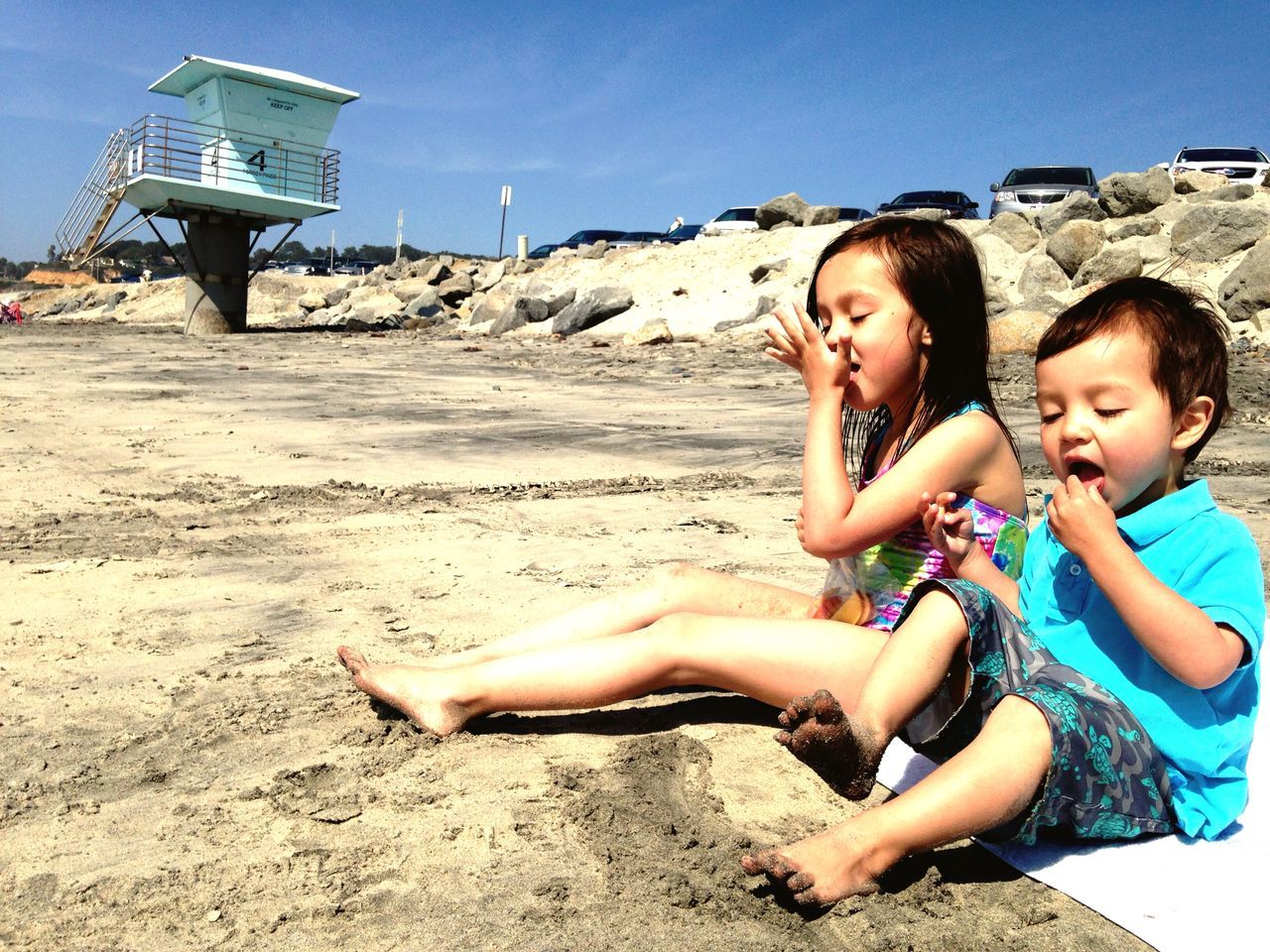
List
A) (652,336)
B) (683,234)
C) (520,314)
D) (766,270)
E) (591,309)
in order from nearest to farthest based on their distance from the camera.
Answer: (652,336), (591,309), (766,270), (520,314), (683,234)

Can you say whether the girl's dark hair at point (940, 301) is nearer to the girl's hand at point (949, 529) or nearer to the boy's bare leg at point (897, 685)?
the girl's hand at point (949, 529)

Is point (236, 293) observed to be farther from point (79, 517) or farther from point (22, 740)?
point (22, 740)

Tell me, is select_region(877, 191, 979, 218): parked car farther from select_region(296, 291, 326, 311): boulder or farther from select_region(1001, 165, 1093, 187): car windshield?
select_region(296, 291, 326, 311): boulder

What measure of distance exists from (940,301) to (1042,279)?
1330cm

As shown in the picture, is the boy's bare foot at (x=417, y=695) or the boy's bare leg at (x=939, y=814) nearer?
the boy's bare leg at (x=939, y=814)

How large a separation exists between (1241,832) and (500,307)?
1864 cm

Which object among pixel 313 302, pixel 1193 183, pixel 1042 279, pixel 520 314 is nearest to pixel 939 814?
pixel 1042 279

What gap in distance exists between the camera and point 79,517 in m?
4.80

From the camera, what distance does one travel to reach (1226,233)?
14.2 meters

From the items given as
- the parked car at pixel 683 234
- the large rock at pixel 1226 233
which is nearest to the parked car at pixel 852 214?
the parked car at pixel 683 234

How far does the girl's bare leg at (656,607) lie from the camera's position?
2.75m

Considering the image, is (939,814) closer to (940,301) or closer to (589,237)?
(940,301)

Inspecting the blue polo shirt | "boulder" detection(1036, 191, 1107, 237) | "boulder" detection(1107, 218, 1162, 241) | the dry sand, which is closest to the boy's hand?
the blue polo shirt

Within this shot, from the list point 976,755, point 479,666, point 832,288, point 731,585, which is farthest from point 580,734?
point 832,288
